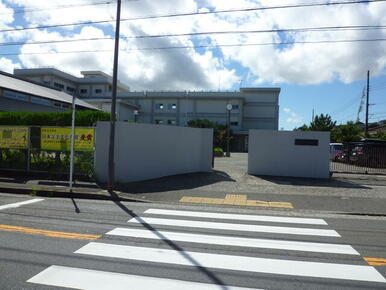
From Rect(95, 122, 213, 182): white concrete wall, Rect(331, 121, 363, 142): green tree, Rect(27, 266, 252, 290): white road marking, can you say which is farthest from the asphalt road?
Rect(331, 121, 363, 142): green tree

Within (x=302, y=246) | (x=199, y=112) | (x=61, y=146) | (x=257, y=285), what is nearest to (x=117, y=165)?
(x=61, y=146)

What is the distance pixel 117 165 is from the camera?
12008 millimetres

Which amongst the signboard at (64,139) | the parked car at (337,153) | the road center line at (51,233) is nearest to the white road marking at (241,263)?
the road center line at (51,233)

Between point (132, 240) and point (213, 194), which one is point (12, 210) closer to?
point (132, 240)

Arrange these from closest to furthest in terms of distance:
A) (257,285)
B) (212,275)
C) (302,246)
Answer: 1. (257,285)
2. (212,275)
3. (302,246)

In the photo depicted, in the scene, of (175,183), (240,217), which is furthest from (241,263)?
(175,183)

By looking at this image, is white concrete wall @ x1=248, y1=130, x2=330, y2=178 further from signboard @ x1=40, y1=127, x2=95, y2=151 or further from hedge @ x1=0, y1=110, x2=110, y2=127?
signboard @ x1=40, y1=127, x2=95, y2=151

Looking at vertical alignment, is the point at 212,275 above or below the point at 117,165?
below

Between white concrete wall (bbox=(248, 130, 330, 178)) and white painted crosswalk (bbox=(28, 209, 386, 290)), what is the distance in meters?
7.61

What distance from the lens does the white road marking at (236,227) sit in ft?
21.5

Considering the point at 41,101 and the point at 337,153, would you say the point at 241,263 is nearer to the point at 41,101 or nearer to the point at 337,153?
the point at 337,153

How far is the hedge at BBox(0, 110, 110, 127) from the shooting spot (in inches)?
553

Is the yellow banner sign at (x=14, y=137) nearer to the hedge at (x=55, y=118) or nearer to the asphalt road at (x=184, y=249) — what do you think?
the hedge at (x=55, y=118)

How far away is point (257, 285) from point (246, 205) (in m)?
5.28
